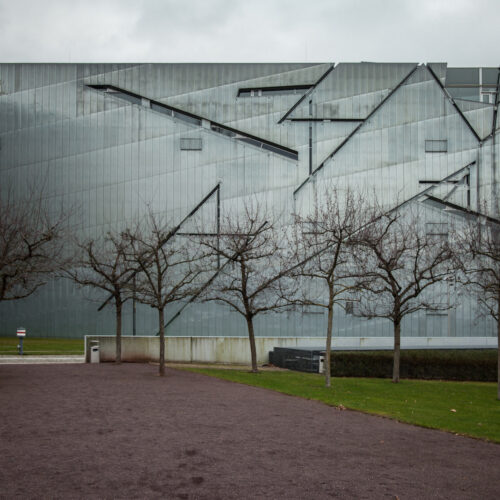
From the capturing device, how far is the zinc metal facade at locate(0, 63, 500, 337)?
35.9m

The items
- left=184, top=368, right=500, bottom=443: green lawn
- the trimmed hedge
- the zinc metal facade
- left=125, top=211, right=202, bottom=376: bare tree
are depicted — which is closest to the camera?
left=184, top=368, right=500, bottom=443: green lawn

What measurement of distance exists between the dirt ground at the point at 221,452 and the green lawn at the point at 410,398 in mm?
837

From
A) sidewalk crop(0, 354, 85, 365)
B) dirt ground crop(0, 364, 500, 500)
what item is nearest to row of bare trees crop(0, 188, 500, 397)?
sidewalk crop(0, 354, 85, 365)

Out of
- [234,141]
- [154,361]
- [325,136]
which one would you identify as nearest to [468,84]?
[325,136]

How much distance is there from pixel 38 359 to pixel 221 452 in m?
19.2

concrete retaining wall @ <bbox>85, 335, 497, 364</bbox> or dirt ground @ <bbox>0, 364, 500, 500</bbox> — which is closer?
dirt ground @ <bbox>0, 364, 500, 500</bbox>

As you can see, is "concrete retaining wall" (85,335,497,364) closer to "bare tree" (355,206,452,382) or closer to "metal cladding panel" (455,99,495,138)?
"bare tree" (355,206,452,382)

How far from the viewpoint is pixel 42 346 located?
31891 mm

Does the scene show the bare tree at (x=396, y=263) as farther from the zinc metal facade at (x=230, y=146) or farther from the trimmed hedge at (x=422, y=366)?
the zinc metal facade at (x=230, y=146)

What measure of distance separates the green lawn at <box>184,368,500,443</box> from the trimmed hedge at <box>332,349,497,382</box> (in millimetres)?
1025

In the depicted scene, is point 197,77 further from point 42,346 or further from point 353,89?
point 42,346

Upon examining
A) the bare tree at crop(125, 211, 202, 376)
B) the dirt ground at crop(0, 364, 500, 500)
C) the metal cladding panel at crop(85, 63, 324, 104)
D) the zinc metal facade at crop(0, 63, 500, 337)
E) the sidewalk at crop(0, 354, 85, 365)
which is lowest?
the sidewalk at crop(0, 354, 85, 365)

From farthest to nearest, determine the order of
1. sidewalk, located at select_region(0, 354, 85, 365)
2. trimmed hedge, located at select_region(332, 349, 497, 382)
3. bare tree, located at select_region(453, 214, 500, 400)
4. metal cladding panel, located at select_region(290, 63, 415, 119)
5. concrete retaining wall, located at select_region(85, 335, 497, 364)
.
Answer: metal cladding panel, located at select_region(290, 63, 415, 119) → concrete retaining wall, located at select_region(85, 335, 497, 364) → sidewalk, located at select_region(0, 354, 85, 365) → trimmed hedge, located at select_region(332, 349, 497, 382) → bare tree, located at select_region(453, 214, 500, 400)

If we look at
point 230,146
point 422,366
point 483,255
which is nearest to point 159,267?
point 422,366
